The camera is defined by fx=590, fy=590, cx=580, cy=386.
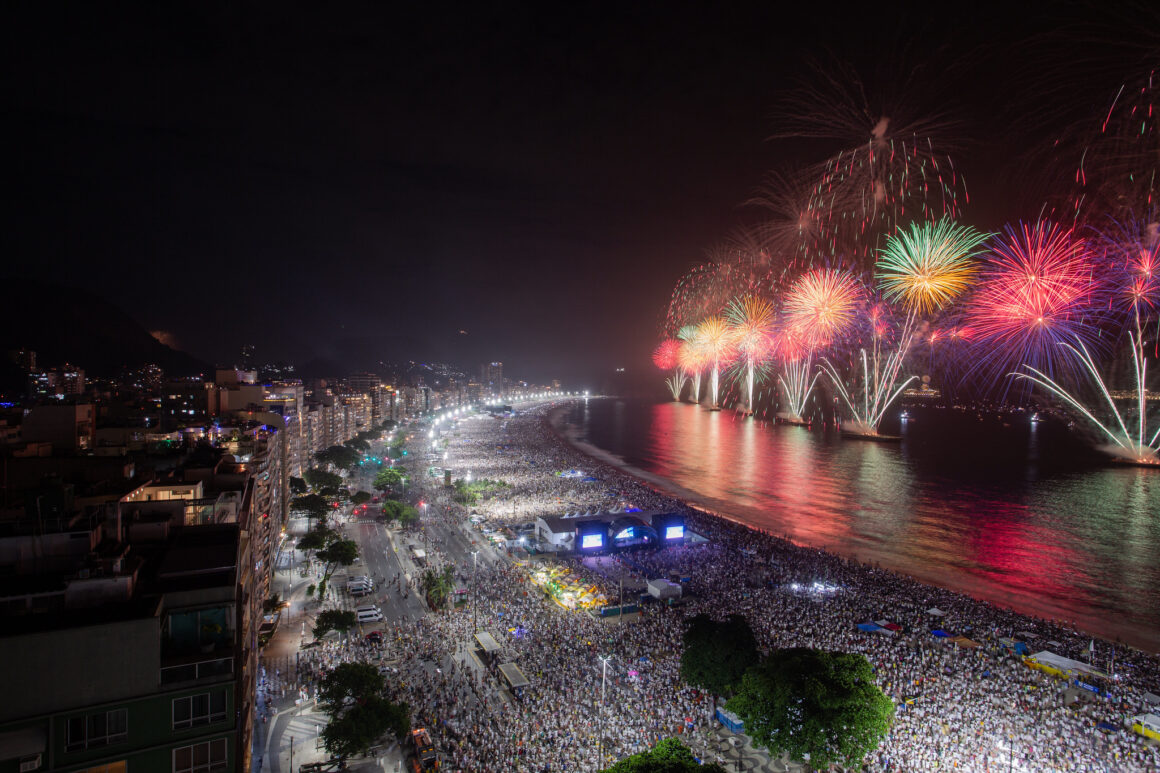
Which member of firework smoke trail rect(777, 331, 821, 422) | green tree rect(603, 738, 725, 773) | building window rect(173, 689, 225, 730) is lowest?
green tree rect(603, 738, 725, 773)

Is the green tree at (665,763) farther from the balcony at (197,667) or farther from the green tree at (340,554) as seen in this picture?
the green tree at (340,554)

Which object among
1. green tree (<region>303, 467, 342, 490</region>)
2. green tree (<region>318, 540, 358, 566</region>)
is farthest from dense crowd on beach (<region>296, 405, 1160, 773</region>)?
green tree (<region>303, 467, 342, 490</region>)

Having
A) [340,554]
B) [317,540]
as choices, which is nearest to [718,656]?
[340,554]

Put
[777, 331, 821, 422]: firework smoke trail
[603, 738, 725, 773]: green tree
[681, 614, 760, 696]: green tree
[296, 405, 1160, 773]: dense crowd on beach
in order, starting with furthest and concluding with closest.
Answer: [777, 331, 821, 422]: firework smoke trail
[681, 614, 760, 696]: green tree
[296, 405, 1160, 773]: dense crowd on beach
[603, 738, 725, 773]: green tree

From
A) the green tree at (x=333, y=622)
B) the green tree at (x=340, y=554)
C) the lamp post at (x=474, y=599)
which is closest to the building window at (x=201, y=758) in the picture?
the green tree at (x=333, y=622)

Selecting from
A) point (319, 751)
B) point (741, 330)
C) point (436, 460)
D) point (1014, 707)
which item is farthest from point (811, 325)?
point (319, 751)

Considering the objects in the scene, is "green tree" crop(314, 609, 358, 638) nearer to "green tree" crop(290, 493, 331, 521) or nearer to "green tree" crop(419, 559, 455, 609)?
"green tree" crop(419, 559, 455, 609)

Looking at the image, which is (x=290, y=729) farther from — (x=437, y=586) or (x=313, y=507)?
(x=313, y=507)
